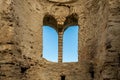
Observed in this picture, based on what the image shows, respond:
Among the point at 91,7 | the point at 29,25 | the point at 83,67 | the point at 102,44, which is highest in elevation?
the point at 91,7

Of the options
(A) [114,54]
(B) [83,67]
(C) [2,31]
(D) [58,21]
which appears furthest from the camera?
(D) [58,21]

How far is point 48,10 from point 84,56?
2.14 m

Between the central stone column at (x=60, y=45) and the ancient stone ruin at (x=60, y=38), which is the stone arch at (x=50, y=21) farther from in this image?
the central stone column at (x=60, y=45)

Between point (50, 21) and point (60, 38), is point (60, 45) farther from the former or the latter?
point (50, 21)

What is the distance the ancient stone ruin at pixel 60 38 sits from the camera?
857cm

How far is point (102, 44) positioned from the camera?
9.05 m

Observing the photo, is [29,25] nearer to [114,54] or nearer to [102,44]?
[102,44]

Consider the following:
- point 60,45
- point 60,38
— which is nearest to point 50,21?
point 60,38

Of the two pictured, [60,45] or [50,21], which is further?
[50,21]

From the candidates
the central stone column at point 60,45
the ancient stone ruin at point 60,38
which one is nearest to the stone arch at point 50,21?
the ancient stone ruin at point 60,38

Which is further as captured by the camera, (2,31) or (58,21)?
(58,21)

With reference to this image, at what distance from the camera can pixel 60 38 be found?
11141mm

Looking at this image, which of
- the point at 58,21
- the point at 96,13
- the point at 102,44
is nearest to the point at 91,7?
the point at 96,13

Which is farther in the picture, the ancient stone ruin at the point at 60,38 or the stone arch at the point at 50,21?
the stone arch at the point at 50,21
